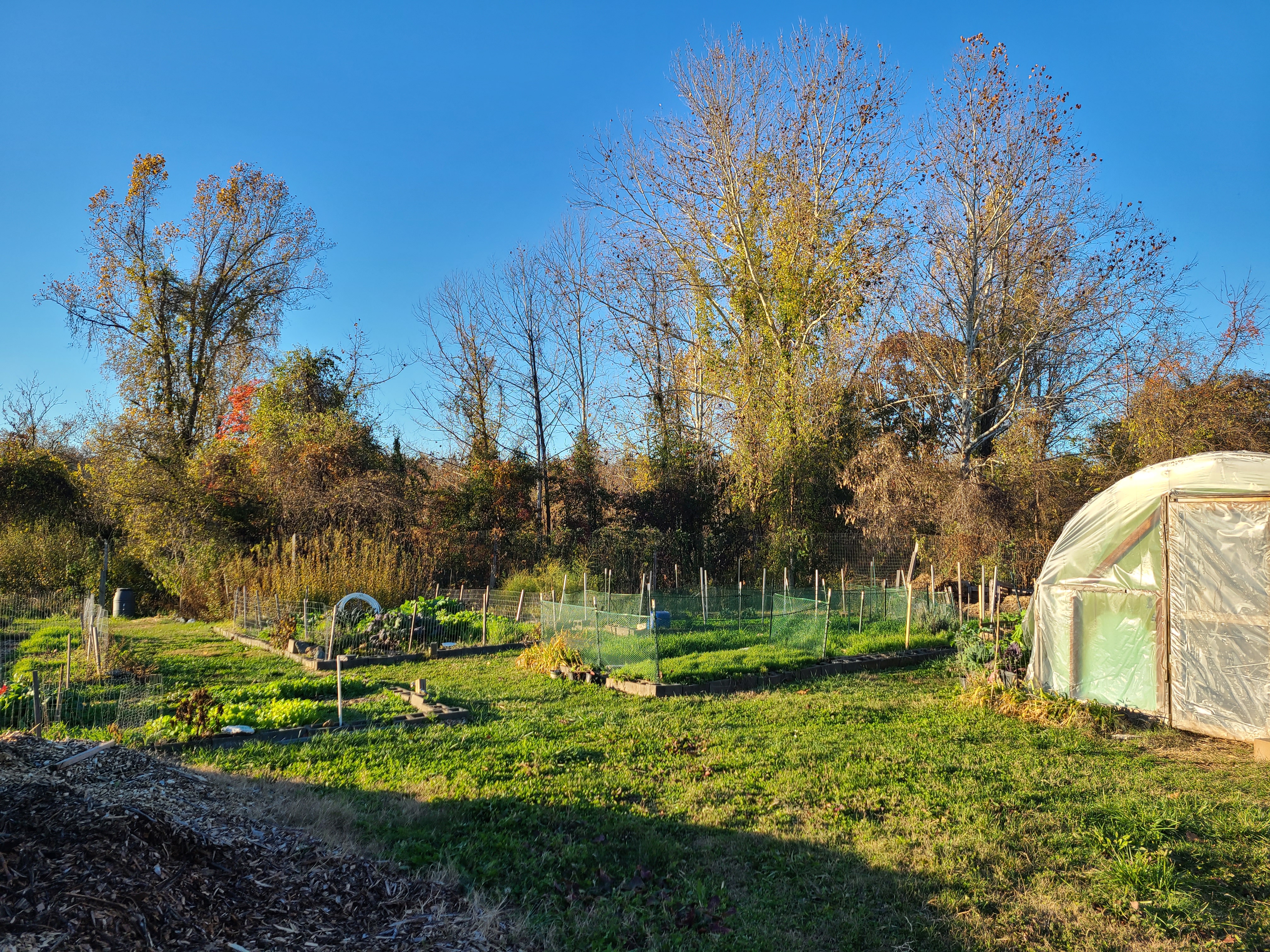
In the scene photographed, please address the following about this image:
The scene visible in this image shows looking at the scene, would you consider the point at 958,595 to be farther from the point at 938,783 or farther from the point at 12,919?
the point at 12,919

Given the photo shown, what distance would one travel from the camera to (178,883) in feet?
11.3

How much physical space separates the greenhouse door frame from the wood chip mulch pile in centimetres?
723

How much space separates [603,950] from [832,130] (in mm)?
20751

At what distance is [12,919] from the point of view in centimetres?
289

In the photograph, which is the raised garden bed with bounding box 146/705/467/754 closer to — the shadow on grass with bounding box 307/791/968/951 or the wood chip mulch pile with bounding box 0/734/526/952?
the shadow on grass with bounding box 307/791/968/951

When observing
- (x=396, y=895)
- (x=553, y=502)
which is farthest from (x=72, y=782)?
(x=553, y=502)

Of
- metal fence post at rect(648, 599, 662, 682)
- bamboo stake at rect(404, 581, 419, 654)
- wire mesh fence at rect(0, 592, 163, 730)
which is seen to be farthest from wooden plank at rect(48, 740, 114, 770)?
bamboo stake at rect(404, 581, 419, 654)

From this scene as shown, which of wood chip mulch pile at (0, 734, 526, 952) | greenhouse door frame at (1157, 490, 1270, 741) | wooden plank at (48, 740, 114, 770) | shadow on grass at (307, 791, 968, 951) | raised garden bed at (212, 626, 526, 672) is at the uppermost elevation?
greenhouse door frame at (1157, 490, 1270, 741)

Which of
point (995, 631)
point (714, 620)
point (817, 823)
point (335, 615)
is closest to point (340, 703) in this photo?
point (817, 823)

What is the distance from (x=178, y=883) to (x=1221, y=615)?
8.72 metres

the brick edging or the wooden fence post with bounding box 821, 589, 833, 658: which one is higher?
the wooden fence post with bounding box 821, 589, 833, 658

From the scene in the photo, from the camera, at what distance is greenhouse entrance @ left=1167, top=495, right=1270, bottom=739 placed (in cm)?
718

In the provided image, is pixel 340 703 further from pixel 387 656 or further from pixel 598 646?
pixel 387 656

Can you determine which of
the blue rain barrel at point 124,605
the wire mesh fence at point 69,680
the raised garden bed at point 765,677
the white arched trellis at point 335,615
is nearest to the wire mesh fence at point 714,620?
the raised garden bed at point 765,677
